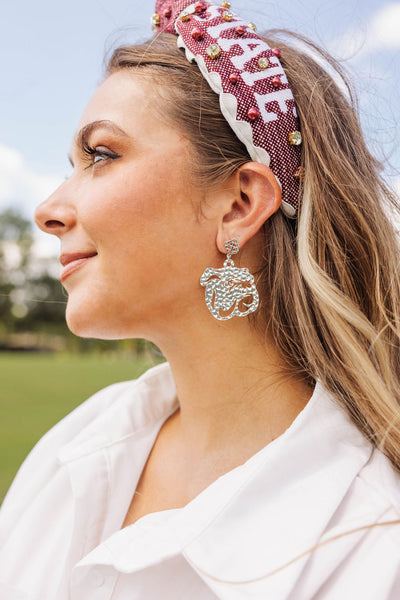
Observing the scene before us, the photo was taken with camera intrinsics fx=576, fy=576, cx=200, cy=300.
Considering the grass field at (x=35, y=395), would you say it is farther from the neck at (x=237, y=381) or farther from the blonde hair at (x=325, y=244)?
the blonde hair at (x=325, y=244)

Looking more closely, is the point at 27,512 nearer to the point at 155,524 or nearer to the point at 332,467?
the point at 155,524

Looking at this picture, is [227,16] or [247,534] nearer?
[247,534]

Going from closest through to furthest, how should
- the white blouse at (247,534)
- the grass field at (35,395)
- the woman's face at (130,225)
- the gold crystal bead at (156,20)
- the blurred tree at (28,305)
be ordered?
the white blouse at (247,534), the woman's face at (130,225), the gold crystal bead at (156,20), the grass field at (35,395), the blurred tree at (28,305)

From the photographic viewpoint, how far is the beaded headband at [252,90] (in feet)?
4.96

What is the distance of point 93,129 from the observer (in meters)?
1.58

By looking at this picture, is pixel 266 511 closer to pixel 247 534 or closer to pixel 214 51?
pixel 247 534

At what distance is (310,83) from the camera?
63.2 inches

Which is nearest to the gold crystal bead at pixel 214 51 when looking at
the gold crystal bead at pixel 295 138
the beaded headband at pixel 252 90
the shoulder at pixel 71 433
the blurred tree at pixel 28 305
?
the beaded headband at pixel 252 90

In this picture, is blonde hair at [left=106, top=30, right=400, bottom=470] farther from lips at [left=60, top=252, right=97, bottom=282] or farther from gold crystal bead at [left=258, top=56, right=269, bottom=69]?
lips at [left=60, top=252, right=97, bottom=282]

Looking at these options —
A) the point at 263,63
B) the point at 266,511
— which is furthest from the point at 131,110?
the point at 266,511

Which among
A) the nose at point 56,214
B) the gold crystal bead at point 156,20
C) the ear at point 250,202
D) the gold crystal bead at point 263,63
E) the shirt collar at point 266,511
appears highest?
the gold crystal bead at point 156,20

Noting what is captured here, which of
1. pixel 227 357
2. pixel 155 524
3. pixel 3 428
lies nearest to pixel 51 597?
pixel 155 524

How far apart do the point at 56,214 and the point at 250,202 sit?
0.54 meters

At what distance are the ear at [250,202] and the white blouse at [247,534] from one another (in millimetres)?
453
